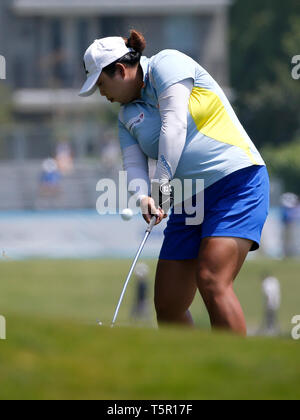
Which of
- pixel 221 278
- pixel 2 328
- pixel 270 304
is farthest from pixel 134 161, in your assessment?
pixel 270 304

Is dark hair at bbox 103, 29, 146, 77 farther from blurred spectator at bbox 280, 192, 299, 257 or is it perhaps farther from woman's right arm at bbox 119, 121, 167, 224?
blurred spectator at bbox 280, 192, 299, 257

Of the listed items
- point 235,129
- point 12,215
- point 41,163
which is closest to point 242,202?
point 235,129

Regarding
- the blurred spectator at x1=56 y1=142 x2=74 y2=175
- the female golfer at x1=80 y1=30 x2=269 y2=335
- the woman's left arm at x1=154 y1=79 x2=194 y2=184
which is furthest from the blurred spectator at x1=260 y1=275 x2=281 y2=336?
the woman's left arm at x1=154 y1=79 x2=194 y2=184

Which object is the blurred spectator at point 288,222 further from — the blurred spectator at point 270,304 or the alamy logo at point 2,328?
the alamy logo at point 2,328

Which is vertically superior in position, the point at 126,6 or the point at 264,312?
the point at 126,6

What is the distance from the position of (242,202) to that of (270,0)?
45247 mm

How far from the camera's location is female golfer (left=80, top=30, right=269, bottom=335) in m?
→ 4.80

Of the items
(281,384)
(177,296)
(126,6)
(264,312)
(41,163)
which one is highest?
(126,6)

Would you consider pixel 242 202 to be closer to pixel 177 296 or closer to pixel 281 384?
pixel 177 296

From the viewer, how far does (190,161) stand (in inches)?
195

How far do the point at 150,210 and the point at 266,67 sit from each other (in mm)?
39983

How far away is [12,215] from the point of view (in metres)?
29.4

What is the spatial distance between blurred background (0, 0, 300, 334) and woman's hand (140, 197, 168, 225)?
580 inches
